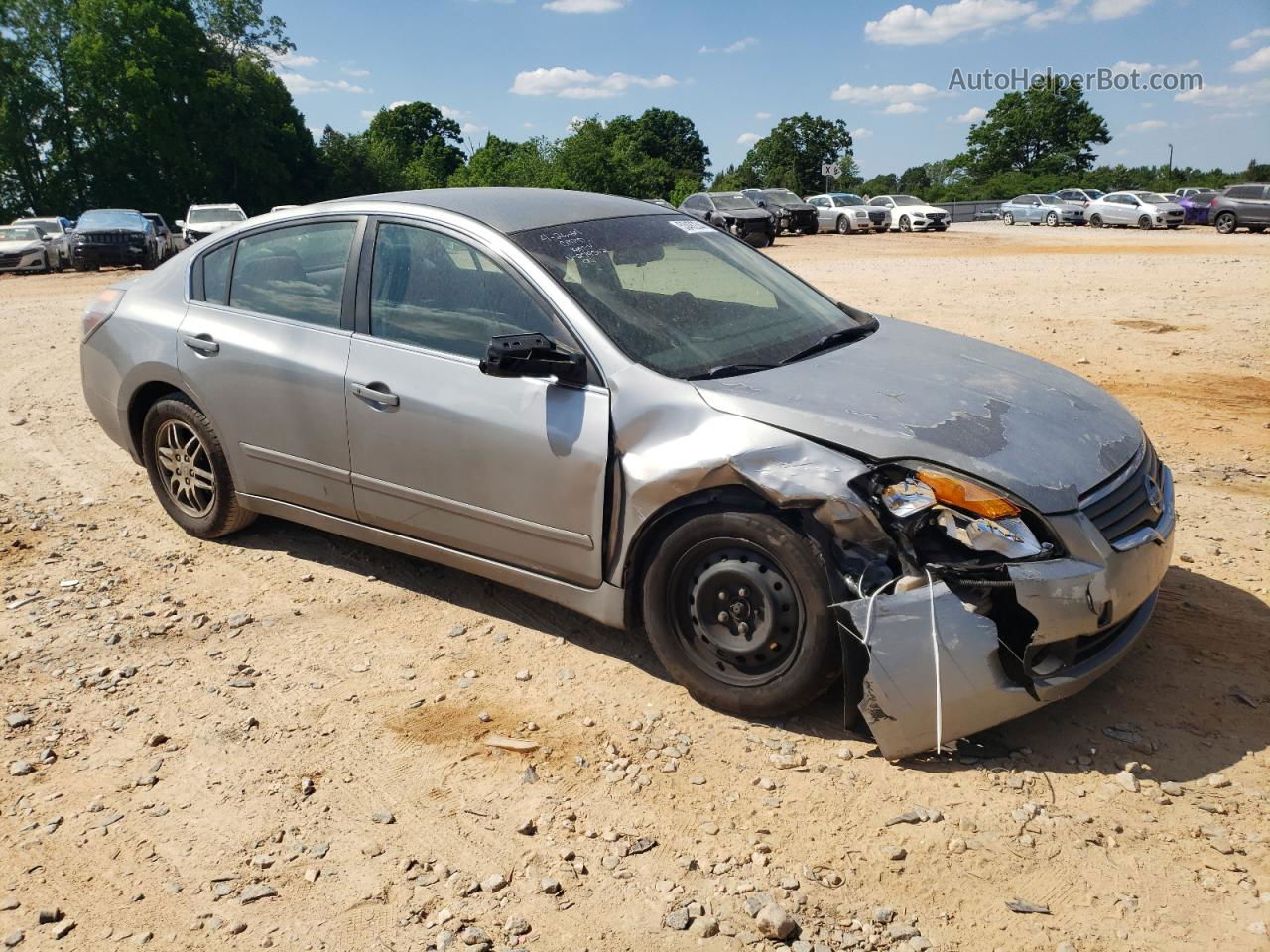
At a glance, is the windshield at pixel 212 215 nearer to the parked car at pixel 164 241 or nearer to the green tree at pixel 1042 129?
the parked car at pixel 164 241

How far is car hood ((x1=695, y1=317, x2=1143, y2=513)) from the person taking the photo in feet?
10.8

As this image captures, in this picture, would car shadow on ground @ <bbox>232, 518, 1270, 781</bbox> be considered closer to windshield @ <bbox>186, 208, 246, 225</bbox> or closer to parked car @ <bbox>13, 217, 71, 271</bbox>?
windshield @ <bbox>186, 208, 246, 225</bbox>

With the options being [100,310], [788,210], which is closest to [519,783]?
[100,310]

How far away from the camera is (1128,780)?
3176 mm

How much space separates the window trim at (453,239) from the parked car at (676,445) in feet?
0.04

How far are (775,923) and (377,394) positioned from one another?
260 centimetres

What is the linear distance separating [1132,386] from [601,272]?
5.81 m

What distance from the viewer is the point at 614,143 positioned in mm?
55062

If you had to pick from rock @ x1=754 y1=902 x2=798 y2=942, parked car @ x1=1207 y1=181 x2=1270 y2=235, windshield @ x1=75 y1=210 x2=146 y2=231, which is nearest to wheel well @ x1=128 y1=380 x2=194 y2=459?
rock @ x1=754 y1=902 x2=798 y2=942

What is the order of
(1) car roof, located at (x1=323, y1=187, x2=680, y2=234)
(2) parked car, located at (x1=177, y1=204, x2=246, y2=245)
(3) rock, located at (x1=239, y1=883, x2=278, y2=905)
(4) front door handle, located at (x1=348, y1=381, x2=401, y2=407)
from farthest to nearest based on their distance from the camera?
1. (2) parked car, located at (x1=177, y1=204, x2=246, y2=245)
2. (1) car roof, located at (x1=323, y1=187, x2=680, y2=234)
3. (4) front door handle, located at (x1=348, y1=381, x2=401, y2=407)
4. (3) rock, located at (x1=239, y1=883, x2=278, y2=905)

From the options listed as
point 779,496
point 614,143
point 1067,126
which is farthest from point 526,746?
point 1067,126

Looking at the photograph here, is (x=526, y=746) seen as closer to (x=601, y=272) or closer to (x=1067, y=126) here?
(x=601, y=272)

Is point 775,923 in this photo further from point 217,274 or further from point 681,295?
point 217,274

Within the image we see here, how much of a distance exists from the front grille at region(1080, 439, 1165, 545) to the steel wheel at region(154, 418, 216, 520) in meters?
4.00
